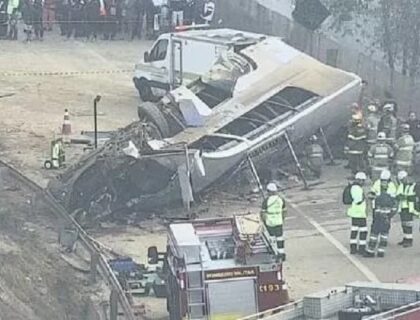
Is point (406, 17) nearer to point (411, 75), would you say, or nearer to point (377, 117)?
A: point (411, 75)

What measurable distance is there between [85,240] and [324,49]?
1559 centimetres

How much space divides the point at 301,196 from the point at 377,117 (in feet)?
8.72

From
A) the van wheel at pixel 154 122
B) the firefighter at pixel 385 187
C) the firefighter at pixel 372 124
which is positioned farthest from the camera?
the firefighter at pixel 372 124

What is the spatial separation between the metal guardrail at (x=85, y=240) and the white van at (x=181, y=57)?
5.79 metres

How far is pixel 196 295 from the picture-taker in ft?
52.5

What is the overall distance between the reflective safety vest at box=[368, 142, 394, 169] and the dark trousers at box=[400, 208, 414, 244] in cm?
333

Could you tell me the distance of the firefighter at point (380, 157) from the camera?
24.1 m

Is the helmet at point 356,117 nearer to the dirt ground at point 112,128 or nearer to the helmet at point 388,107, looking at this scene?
the helmet at point 388,107

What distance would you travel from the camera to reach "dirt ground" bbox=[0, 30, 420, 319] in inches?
778

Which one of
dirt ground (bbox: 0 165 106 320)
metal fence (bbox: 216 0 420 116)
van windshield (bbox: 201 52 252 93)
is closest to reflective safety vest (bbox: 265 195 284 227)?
dirt ground (bbox: 0 165 106 320)

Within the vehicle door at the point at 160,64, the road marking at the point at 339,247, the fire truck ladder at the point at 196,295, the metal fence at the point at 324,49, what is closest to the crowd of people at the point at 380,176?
the road marking at the point at 339,247

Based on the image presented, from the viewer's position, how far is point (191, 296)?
16.0 metres

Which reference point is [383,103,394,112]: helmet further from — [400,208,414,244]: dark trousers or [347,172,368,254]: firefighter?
[347,172,368,254]: firefighter

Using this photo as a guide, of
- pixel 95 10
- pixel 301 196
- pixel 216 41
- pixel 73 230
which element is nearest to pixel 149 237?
pixel 73 230
